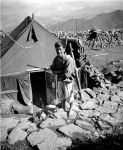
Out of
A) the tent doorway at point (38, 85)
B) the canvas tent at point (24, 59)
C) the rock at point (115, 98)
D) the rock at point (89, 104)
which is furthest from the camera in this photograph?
the tent doorway at point (38, 85)

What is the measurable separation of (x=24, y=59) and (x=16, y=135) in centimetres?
480

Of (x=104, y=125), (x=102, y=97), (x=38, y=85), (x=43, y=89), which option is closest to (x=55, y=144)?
(x=104, y=125)

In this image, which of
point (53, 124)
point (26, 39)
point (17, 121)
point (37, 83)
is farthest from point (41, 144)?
point (37, 83)

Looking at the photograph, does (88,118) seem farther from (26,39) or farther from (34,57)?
(26,39)

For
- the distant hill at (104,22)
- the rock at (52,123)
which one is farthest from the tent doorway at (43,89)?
the distant hill at (104,22)

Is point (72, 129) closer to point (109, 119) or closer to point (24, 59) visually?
point (109, 119)

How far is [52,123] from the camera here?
4582 millimetres

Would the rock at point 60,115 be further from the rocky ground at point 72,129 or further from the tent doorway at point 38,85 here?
the tent doorway at point 38,85

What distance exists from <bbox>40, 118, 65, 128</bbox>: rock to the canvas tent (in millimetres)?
3339

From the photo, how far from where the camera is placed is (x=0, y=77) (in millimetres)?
7910

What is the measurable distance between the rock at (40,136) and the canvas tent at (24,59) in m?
3.87

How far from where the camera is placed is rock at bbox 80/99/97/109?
5.42 metres

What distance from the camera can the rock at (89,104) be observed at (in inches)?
213

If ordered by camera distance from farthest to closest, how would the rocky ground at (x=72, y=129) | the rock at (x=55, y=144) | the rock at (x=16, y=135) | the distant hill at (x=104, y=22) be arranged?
the distant hill at (x=104, y=22) → the rock at (x=16, y=135) → the rocky ground at (x=72, y=129) → the rock at (x=55, y=144)
